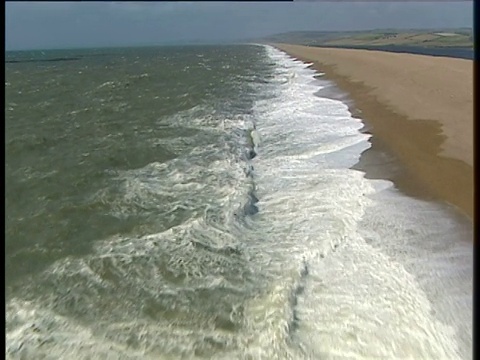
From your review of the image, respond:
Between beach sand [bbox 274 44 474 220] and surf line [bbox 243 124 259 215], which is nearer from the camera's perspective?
surf line [bbox 243 124 259 215]

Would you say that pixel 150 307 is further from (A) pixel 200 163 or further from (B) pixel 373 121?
(B) pixel 373 121

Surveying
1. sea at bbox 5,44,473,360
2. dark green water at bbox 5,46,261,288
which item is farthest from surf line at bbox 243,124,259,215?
dark green water at bbox 5,46,261,288

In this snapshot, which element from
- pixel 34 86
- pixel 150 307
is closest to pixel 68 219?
pixel 150 307

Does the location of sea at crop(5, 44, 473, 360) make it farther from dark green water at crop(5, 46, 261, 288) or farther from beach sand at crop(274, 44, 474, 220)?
beach sand at crop(274, 44, 474, 220)

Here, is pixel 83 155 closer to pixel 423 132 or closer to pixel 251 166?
pixel 251 166

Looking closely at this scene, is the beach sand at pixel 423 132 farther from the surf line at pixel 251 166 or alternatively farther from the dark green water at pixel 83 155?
the dark green water at pixel 83 155
